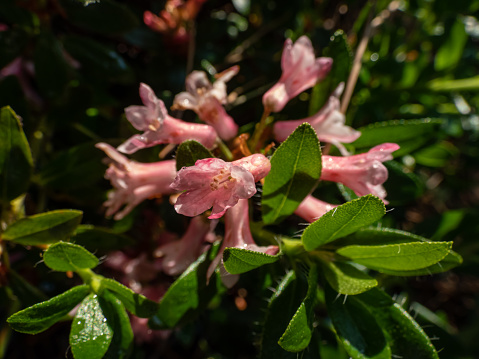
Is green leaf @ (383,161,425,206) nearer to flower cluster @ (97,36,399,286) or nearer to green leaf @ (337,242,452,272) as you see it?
flower cluster @ (97,36,399,286)

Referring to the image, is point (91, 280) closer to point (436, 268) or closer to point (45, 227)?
point (45, 227)

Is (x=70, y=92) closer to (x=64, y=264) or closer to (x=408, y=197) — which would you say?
(x=64, y=264)

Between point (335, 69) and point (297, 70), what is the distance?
5.4 inches

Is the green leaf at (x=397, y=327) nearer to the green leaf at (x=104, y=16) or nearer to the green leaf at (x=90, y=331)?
the green leaf at (x=90, y=331)

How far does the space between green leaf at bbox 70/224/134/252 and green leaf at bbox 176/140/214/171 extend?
1.15 feet

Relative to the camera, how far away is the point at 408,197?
136 centimetres

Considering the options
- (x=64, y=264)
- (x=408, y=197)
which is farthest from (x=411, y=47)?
(x=64, y=264)

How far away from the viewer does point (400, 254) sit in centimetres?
95

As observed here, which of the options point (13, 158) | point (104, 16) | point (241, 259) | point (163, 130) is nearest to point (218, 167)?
point (241, 259)

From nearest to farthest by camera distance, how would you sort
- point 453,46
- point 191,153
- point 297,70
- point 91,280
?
point 191,153
point 91,280
point 297,70
point 453,46

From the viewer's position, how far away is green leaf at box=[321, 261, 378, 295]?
0.99 m

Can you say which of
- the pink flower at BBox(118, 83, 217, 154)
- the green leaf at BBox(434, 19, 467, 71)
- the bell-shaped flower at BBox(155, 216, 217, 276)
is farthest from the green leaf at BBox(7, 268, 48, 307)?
the green leaf at BBox(434, 19, 467, 71)

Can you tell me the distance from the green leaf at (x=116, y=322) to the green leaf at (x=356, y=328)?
1.47 feet

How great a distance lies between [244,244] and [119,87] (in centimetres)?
115
